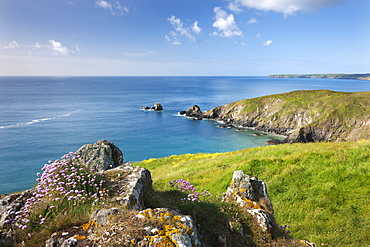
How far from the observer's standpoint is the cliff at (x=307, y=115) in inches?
3017

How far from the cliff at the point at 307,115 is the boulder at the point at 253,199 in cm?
7479

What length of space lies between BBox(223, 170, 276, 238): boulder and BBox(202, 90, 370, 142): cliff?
74791 mm

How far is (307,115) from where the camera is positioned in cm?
9081

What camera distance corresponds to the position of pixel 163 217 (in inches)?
217

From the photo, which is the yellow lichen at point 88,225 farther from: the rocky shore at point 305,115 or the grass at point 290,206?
the rocky shore at point 305,115

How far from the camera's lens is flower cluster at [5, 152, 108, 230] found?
6.28 meters

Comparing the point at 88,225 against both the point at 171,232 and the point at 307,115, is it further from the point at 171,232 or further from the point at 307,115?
the point at 307,115

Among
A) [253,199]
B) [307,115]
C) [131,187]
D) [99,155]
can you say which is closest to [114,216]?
[131,187]

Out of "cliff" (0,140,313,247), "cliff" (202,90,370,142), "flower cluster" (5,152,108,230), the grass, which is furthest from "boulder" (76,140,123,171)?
"cliff" (202,90,370,142)

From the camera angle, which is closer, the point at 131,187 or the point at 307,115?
the point at 131,187

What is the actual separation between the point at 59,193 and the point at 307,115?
329 feet

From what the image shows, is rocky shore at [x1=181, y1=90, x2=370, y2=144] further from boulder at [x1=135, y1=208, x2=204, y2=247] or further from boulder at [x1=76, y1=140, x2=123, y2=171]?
boulder at [x1=135, y1=208, x2=204, y2=247]

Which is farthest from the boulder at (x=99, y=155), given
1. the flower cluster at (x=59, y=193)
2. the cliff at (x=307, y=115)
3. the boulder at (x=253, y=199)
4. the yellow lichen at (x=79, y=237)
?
the cliff at (x=307, y=115)

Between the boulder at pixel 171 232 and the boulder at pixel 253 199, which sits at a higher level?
the boulder at pixel 171 232
